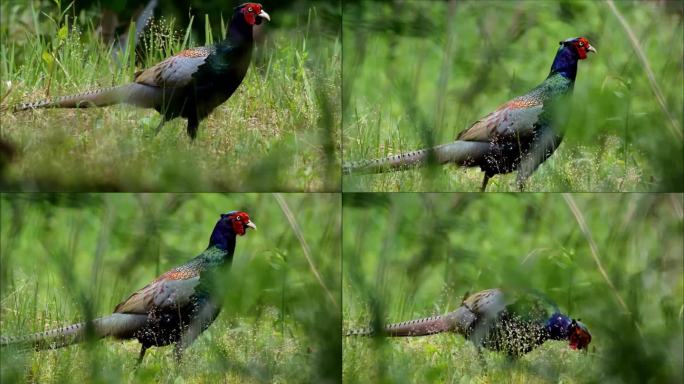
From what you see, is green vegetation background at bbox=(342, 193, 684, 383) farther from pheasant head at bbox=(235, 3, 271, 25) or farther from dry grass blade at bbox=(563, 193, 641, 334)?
pheasant head at bbox=(235, 3, 271, 25)

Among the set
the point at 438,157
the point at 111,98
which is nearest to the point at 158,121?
the point at 111,98

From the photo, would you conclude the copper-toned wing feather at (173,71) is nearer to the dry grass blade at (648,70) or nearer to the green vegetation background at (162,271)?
the green vegetation background at (162,271)

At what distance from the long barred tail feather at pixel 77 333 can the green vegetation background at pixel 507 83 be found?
2.59 feet

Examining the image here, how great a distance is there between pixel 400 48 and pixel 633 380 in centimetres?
132

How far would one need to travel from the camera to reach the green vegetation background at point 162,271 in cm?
347

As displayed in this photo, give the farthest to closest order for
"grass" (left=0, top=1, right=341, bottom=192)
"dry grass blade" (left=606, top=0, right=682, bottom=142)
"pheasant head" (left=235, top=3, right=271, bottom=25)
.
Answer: "dry grass blade" (left=606, top=0, right=682, bottom=142), "pheasant head" (left=235, top=3, right=271, bottom=25), "grass" (left=0, top=1, right=341, bottom=192)

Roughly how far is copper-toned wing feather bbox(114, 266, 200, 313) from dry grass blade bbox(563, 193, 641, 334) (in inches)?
48.1

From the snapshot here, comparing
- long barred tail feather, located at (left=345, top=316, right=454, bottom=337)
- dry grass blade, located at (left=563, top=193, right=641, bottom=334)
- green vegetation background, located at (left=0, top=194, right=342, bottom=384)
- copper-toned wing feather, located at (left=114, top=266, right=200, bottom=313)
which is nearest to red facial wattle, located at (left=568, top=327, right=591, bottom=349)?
dry grass blade, located at (left=563, top=193, right=641, bottom=334)

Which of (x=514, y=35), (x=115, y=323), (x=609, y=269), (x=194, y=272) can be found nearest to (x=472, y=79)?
(x=514, y=35)

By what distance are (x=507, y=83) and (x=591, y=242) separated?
585 millimetres

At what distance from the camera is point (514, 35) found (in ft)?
12.3

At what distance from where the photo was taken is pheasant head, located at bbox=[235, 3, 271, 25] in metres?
3.58

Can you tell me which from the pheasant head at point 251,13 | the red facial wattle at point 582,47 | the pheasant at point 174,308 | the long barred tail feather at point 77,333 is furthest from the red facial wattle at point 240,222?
the red facial wattle at point 582,47

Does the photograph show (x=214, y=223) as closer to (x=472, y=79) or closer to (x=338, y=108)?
(x=338, y=108)
